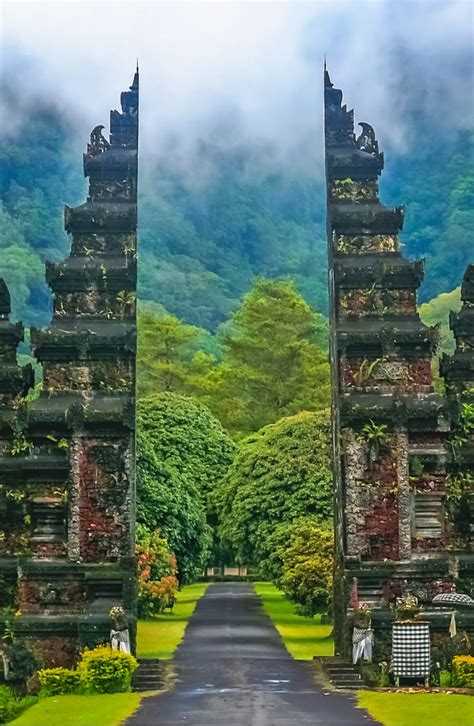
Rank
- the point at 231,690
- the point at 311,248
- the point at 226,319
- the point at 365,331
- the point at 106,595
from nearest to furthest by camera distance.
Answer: the point at 231,690
the point at 106,595
the point at 365,331
the point at 226,319
the point at 311,248

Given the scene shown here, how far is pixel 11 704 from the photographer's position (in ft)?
67.2

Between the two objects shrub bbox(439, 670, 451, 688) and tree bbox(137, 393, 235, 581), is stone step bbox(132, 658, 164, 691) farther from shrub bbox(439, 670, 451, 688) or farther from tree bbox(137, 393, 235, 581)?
tree bbox(137, 393, 235, 581)

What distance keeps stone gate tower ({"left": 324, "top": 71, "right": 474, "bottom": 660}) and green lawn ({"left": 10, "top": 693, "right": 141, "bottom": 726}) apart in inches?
227

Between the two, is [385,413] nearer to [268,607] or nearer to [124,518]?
[124,518]

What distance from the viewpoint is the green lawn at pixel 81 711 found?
1709 centimetres

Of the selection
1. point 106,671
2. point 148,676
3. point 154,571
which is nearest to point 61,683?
point 106,671

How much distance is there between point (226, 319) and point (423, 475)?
102 metres

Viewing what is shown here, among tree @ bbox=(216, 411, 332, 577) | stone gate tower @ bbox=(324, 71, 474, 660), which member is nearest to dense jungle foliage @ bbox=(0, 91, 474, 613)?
tree @ bbox=(216, 411, 332, 577)

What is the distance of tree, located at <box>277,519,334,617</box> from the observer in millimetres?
30125

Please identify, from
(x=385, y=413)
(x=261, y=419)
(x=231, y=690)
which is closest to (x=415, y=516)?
(x=385, y=413)

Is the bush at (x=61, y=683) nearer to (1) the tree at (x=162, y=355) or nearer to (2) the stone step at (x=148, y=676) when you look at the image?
(2) the stone step at (x=148, y=676)

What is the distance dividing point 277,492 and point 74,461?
13659 mm

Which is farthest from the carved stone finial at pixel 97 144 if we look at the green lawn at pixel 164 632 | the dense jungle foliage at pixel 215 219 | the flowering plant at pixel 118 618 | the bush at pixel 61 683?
the dense jungle foliage at pixel 215 219

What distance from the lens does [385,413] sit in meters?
23.9
